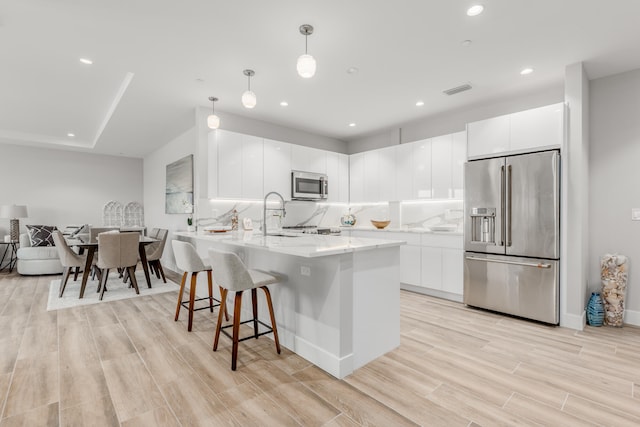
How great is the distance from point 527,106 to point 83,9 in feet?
15.3

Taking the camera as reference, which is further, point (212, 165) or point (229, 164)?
point (229, 164)

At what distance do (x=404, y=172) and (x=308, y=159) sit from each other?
63.4 inches

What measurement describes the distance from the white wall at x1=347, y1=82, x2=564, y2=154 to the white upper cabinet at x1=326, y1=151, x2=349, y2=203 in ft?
1.87

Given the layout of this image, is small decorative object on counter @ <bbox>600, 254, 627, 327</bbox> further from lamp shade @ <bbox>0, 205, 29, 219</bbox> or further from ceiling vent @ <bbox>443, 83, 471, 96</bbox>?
lamp shade @ <bbox>0, 205, 29, 219</bbox>

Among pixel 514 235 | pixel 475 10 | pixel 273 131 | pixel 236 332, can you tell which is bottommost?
pixel 236 332

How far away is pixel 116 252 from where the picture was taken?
438cm

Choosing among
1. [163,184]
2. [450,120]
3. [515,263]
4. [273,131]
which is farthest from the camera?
[163,184]

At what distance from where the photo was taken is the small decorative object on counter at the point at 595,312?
125 inches

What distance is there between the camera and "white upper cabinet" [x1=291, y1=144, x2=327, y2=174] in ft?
17.0

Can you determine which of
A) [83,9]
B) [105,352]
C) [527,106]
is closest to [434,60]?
[527,106]

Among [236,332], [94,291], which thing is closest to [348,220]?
[236,332]

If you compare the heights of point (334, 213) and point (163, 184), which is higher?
point (163, 184)

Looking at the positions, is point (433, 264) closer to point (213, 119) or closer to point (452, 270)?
point (452, 270)

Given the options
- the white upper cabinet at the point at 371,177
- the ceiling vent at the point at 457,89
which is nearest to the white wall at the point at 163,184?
the white upper cabinet at the point at 371,177
